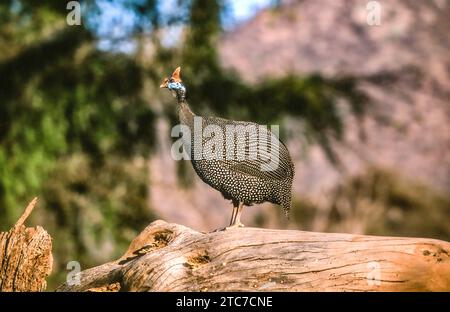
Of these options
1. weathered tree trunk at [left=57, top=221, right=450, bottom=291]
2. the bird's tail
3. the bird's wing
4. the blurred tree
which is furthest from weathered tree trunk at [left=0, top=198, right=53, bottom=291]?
the blurred tree

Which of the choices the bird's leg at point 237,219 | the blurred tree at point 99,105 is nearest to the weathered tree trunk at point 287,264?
the bird's leg at point 237,219

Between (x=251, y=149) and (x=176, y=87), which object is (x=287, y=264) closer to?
(x=251, y=149)

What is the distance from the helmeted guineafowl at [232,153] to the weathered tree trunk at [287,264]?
0.25 meters

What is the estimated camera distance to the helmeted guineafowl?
15.9ft

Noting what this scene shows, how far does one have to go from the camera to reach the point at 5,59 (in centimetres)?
1060

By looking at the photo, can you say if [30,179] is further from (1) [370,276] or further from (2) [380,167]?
(2) [380,167]

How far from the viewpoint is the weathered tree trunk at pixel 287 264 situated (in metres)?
4.40

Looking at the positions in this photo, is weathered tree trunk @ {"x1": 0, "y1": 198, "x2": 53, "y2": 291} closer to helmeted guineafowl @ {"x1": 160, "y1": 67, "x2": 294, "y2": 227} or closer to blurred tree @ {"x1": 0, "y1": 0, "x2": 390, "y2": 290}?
helmeted guineafowl @ {"x1": 160, "y1": 67, "x2": 294, "y2": 227}

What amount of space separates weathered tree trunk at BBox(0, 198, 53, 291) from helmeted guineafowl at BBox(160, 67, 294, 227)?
951mm

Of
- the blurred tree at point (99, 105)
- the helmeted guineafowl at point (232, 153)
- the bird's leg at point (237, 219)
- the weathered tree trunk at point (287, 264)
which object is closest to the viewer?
the weathered tree trunk at point (287, 264)

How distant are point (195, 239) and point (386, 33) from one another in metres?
20.8

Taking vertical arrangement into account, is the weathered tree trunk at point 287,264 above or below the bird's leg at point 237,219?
below

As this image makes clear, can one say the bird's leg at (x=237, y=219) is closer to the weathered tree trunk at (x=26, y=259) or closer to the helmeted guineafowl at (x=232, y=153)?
the helmeted guineafowl at (x=232, y=153)
